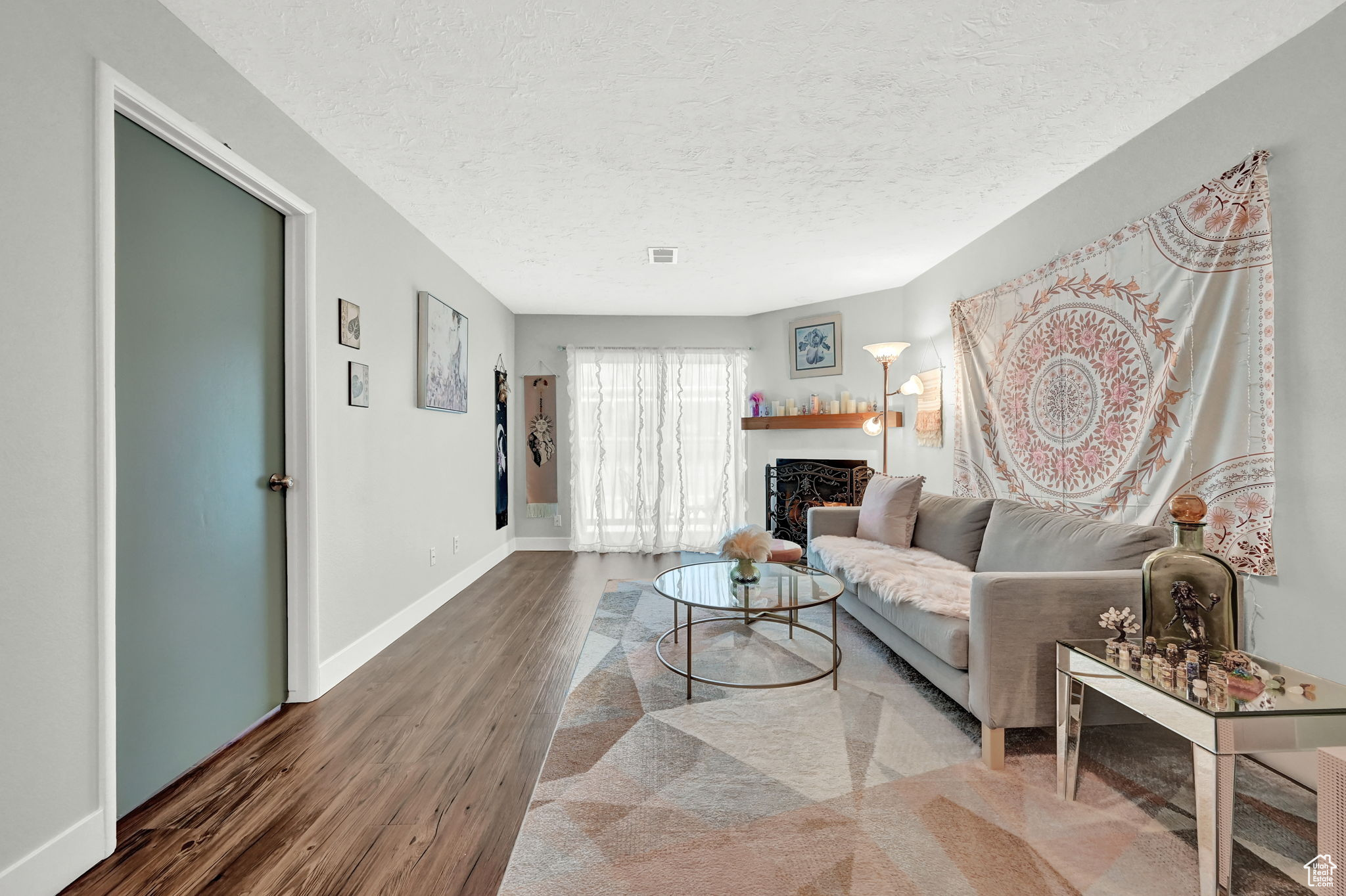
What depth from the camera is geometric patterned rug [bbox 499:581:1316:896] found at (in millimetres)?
1463

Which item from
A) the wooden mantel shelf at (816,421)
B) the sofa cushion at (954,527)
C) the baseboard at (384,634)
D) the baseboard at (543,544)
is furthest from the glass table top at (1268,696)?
the baseboard at (543,544)

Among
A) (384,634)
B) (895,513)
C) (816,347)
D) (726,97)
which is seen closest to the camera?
(726,97)

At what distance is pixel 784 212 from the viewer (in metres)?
3.40

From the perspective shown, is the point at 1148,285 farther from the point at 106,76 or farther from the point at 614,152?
the point at 106,76

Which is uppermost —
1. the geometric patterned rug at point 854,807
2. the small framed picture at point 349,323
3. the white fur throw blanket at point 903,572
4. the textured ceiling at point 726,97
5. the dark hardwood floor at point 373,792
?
the textured ceiling at point 726,97

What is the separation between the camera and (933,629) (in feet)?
7.54

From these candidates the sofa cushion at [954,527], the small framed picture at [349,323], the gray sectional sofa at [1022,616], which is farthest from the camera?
the sofa cushion at [954,527]

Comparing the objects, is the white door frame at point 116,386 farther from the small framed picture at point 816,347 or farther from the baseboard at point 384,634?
the small framed picture at point 816,347

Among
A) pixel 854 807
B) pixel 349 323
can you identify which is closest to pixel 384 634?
pixel 349 323

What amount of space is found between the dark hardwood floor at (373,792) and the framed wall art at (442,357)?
159cm

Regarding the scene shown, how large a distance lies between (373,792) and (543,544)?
4.09 m

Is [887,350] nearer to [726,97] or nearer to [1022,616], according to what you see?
[726,97]

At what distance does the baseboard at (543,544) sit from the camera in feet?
19.4

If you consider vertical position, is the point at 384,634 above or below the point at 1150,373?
below
